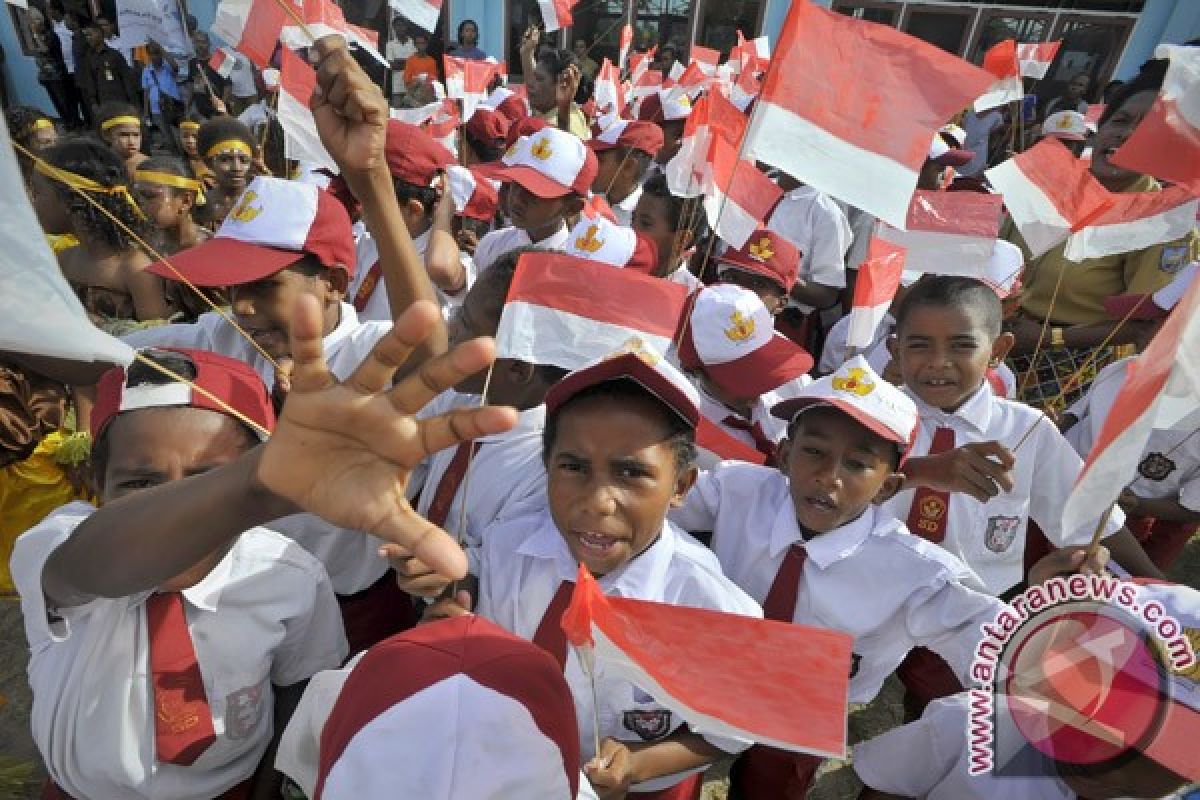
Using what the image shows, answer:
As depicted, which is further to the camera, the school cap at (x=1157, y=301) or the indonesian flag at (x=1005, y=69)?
the indonesian flag at (x=1005, y=69)

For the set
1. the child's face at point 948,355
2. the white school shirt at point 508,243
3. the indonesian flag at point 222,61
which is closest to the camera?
the child's face at point 948,355

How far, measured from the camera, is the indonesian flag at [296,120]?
342cm

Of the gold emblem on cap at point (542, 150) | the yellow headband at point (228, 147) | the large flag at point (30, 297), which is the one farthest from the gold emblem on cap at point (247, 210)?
the yellow headband at point (228, 147)

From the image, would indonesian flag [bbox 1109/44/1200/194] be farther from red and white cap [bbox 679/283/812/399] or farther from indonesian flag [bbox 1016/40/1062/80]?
indonesian flag [bbox 1016/40/1062/80]

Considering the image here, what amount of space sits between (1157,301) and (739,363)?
1672 mm

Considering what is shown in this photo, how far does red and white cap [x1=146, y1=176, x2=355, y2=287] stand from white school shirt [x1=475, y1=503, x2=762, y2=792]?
1061 millimetres

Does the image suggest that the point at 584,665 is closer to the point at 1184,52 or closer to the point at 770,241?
the point at 1184,52

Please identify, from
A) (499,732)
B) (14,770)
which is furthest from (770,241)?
(14,770)

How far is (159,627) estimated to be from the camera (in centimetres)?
132

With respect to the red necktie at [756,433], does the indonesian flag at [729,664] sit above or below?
above

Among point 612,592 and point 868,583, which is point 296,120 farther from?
point 868,583

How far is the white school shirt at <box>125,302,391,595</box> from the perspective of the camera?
1.93 m

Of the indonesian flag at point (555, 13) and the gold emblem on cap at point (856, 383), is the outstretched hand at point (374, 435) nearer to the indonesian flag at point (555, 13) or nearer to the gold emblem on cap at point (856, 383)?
the gold emblem on cap at point (856, 383)

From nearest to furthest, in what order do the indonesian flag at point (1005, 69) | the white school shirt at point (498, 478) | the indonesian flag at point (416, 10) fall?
the white school shirt at point (498, 478)
the indonesian flag at point (416, 10)
the indonesian flag at point (1005, 69)
